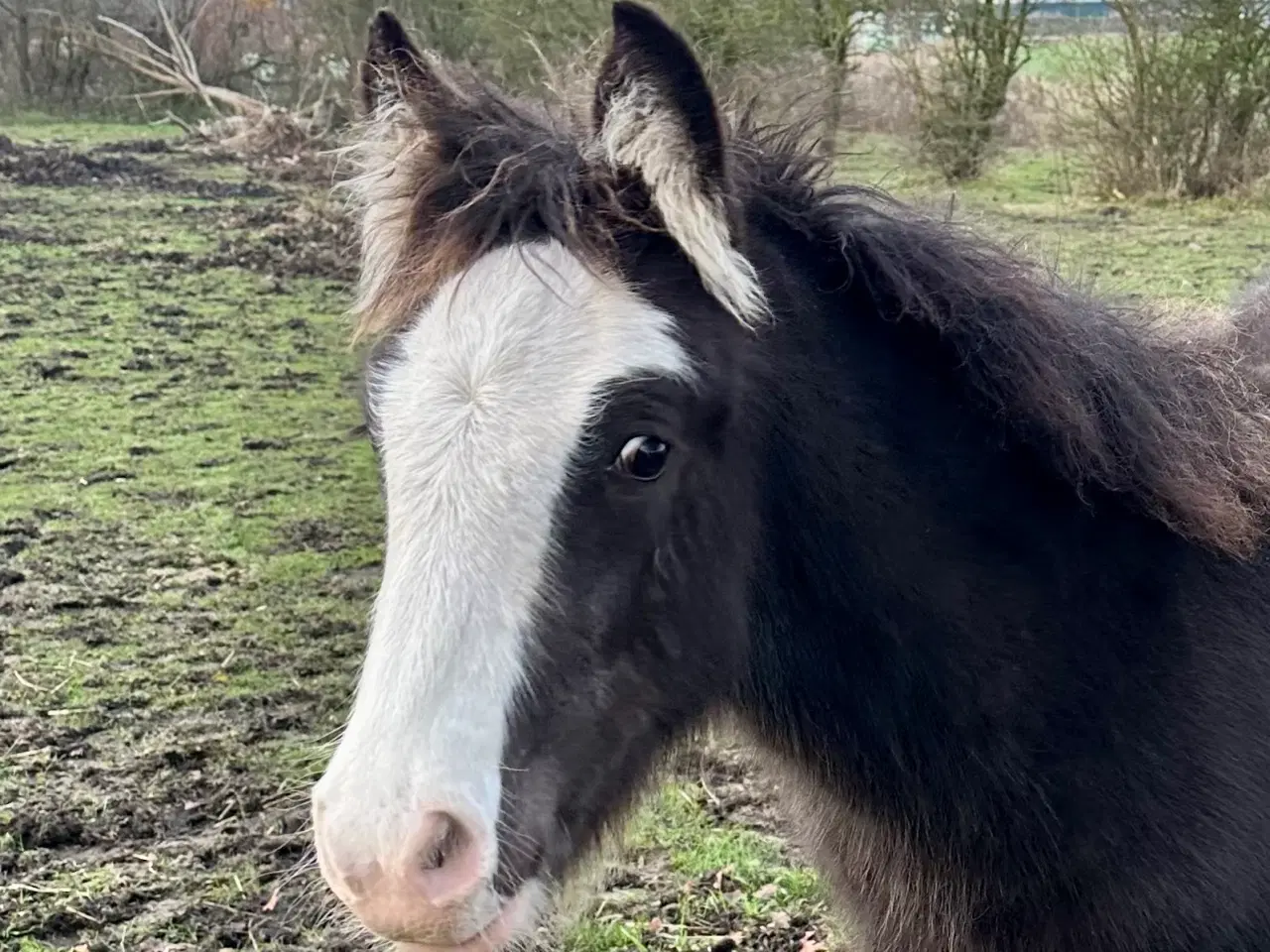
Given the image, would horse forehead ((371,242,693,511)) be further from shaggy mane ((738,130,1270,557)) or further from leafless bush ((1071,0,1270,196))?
leafless bush ((1071,0,1270,196))

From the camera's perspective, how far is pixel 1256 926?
84.7 inches

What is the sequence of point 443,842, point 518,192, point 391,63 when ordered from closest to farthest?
point 443,842 < point 518,192 < point 391,63

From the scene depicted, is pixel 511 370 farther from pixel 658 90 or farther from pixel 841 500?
pixel 841 500

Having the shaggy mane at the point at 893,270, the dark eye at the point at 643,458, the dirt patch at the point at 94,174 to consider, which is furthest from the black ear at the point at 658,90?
the dirt patch at the point at 94,174

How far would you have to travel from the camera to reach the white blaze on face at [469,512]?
5.47ft

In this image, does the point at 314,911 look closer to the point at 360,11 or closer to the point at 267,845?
the point at 267,845

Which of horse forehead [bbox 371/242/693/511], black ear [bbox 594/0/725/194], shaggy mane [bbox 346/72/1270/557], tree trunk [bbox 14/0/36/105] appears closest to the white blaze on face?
horse forehead [bbox 371/242/693/511]

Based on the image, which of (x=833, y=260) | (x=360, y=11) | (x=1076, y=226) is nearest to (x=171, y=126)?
(x=360, y=11)

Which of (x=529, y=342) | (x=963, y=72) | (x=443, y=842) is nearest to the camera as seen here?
(x=443, y=842)

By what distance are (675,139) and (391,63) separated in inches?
25.8

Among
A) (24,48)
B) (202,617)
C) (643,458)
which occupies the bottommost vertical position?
(24,48)

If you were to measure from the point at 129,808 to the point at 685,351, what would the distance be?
9.13ft

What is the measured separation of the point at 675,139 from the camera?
1.97 metres

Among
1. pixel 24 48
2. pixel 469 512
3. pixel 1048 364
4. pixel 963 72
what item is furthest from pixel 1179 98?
pixel 469 512
